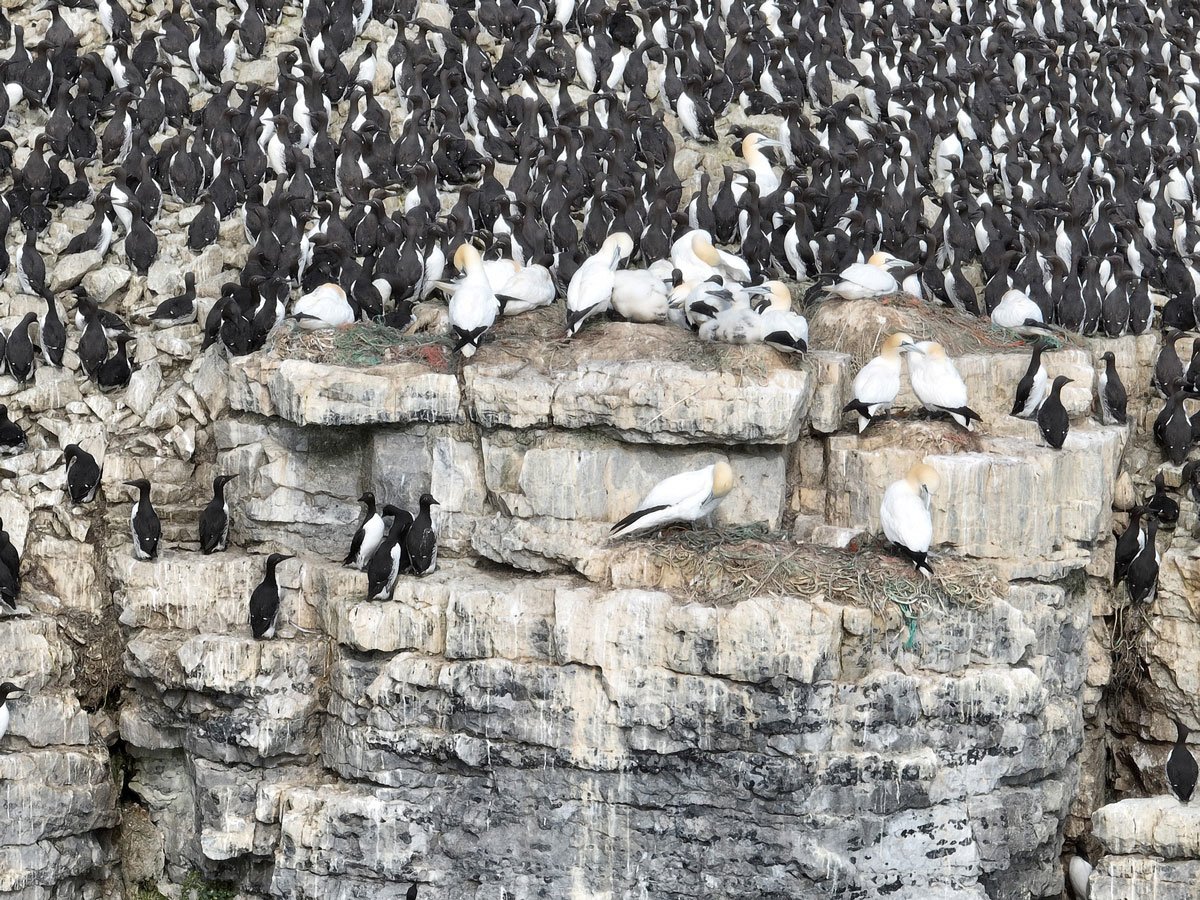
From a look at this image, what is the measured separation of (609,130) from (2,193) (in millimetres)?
6051

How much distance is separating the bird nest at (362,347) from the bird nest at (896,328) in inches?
123

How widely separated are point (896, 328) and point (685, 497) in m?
2.79

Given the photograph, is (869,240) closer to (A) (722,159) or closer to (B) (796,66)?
(A) (722,159)

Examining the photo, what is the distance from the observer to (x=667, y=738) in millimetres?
13781

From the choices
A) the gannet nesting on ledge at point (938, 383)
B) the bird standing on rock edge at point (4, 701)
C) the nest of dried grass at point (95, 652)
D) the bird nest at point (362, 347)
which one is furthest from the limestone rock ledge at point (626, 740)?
the bird nest at point (362, 347)

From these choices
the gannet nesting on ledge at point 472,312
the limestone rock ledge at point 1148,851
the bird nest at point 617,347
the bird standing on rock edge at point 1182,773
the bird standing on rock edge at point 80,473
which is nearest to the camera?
the limestone rock ledge at point 1148,851

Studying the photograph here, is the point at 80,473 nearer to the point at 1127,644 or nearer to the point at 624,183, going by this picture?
the point at 624,183

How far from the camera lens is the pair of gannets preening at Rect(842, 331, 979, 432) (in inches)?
573

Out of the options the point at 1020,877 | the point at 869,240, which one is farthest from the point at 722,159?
the point at 1020,877

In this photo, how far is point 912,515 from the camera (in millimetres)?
13688

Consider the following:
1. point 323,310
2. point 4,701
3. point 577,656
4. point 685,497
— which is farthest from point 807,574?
point 4,701

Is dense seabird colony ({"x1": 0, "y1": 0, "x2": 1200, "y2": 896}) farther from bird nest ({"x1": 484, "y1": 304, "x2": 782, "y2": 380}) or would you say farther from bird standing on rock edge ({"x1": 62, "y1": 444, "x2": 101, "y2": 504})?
bird nest ({"x1": 484, "y1": 304, "x2": 782, "y2": 380})

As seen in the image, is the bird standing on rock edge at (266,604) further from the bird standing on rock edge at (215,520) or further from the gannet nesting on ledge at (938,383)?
the gannet nesting on ledge at (938,383)

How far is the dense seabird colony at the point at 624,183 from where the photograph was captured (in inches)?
603
